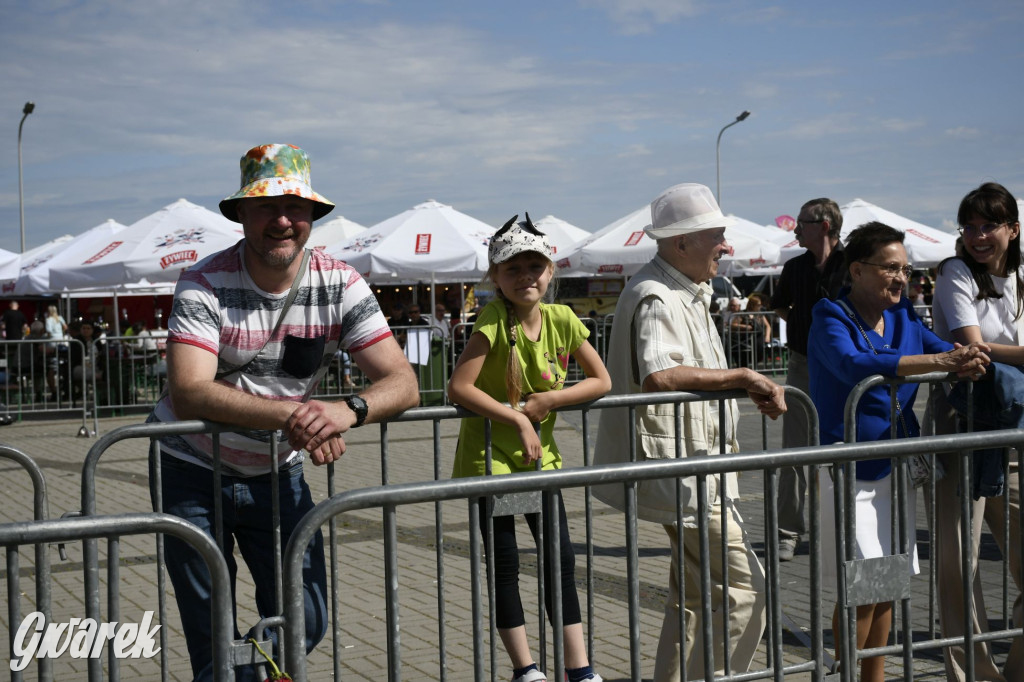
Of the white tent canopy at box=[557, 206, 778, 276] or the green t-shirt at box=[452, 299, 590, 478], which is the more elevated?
the white tent canopy at box=[557, 206, 778, 276]

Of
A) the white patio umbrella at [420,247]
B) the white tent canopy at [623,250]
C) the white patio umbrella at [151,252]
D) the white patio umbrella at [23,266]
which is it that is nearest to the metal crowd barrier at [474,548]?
the white patio umbrella at [151,252]

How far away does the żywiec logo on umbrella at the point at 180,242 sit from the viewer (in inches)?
696

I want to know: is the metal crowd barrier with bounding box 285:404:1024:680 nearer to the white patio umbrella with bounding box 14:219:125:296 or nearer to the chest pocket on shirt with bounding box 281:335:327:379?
the chest pocket on shirt with bounding box 281:335:327:379

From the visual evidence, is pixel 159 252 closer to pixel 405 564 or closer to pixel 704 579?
pixel 405 564

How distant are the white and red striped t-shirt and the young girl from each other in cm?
66

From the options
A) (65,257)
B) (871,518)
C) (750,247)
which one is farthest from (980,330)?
(65,257)

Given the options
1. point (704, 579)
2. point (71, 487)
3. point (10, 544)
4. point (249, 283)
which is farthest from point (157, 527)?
point (71, 487)

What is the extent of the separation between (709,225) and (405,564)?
3.45m

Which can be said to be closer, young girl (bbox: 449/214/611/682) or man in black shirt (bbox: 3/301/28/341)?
young girl (bbox: 449/214/611/682)

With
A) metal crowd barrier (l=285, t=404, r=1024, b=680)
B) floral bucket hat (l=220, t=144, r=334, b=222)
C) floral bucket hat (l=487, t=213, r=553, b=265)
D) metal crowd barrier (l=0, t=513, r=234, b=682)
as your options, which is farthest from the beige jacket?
metal crowd barrier (l=0, t=513, r=234, b=682)

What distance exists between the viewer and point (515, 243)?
433cm

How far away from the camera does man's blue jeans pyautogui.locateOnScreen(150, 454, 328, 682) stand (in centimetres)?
349

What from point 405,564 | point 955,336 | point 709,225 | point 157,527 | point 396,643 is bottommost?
point 405,564

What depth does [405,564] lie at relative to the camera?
6.96 m
